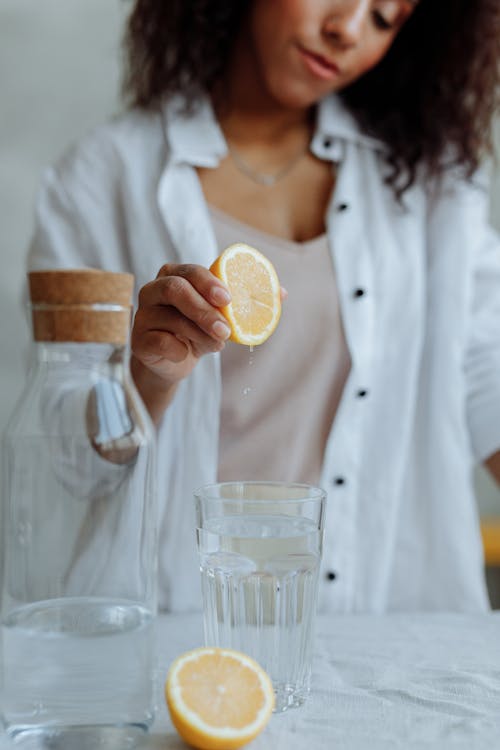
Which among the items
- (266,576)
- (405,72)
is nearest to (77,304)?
(266,576)

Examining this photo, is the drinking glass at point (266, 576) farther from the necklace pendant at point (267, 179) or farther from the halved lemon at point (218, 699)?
the necklace pendant at point (267, 179)

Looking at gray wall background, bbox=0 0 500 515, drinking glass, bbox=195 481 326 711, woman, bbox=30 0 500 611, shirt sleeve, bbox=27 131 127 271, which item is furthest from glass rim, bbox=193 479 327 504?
gray wall background, bbox=0 0 500 515

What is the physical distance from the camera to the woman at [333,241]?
1.22 meters

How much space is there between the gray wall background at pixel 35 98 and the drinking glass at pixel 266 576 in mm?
1187

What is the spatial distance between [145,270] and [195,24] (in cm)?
40

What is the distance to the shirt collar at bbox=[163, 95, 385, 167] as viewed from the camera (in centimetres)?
129

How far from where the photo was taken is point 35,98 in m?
1.79

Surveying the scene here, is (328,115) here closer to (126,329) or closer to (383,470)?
(383,470)

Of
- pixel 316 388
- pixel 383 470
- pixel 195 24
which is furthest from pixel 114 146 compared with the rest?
pixel 383 470

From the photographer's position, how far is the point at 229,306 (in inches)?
27.8

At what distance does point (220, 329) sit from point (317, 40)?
630 mm

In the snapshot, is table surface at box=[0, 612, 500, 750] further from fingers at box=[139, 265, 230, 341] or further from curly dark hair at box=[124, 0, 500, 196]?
curly dark hair at box=[124, 0, 500, 196]

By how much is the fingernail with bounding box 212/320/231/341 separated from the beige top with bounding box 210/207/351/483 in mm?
514

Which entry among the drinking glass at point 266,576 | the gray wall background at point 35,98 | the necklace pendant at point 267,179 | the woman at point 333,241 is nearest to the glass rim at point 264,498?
the drinking glass at point 266,576
